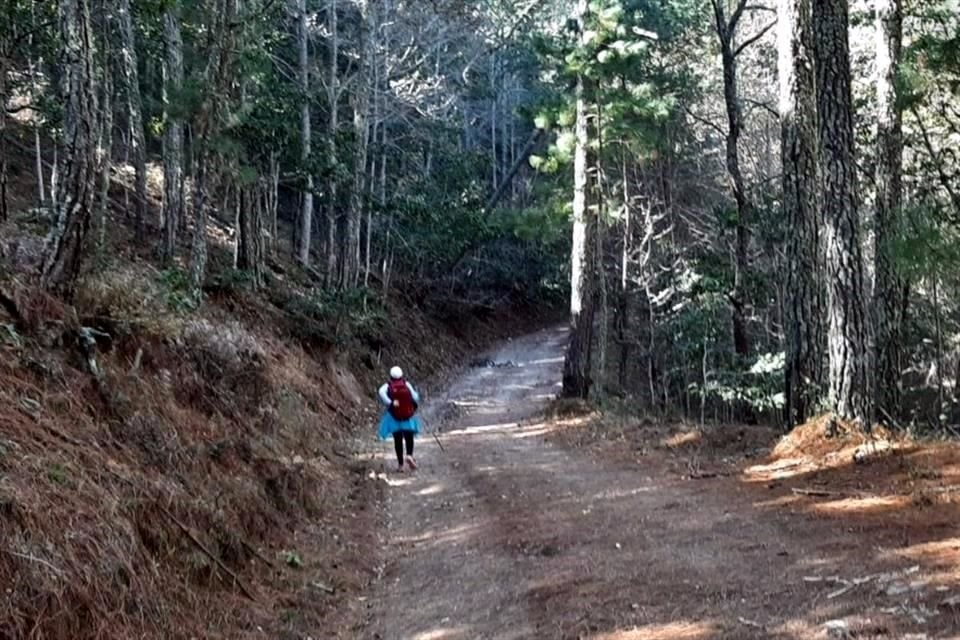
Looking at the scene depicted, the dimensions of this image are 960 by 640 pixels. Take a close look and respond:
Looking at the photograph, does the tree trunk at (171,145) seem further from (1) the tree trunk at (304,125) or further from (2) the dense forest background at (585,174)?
(1) the tree trunk at (304,125)

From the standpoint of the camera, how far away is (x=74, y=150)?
8.59 metres

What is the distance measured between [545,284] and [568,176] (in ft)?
38.7

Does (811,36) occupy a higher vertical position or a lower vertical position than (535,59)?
lower

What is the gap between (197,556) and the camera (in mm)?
6738

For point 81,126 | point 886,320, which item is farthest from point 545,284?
point 81,126

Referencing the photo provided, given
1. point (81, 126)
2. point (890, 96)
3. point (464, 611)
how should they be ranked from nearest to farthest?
point (464, 611), point (81, 126), point (890, 96)

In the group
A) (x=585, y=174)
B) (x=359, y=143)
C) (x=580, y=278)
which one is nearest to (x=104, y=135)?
(x=585, y=174)

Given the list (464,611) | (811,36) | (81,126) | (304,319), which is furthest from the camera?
(304,319)

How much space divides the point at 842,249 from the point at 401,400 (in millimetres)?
6908

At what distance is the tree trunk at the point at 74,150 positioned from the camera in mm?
8578

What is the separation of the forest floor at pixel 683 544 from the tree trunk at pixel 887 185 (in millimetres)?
4232

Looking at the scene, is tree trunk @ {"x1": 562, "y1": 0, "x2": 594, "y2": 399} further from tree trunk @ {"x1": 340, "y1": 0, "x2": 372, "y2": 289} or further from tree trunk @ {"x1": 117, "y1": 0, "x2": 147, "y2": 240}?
tree trunk @ {"x1": 117, "y1": 0, "x2": 147, "y2": 240}

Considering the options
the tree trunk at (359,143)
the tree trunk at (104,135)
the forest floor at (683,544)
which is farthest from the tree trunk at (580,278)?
the tree trunk at (104,135)

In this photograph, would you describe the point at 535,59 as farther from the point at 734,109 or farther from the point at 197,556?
the point at 197,556
